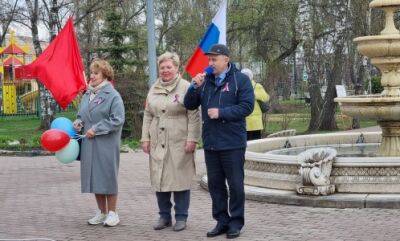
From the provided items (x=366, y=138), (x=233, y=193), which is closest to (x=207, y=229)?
(x=233, y=193)

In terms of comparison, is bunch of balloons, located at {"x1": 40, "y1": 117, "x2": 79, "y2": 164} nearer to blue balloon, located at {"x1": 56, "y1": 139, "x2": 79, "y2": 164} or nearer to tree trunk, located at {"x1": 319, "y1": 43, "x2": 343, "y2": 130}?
blue balloon, located at {"x1": 56, "y1": 139, "x2": 79, "y2": 164}

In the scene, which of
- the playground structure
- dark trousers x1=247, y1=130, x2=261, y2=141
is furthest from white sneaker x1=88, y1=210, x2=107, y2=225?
the playground structure

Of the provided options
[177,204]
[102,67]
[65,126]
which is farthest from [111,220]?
[102,67]

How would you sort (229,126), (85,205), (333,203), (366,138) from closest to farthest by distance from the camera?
1. (229,126)
2. (333,203)
3. (85,205)
4. (366,138)

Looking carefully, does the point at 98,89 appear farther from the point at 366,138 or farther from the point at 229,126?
the point at 366,138

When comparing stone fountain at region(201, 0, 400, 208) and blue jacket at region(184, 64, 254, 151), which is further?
stone fountain at region(201, 0, 400, 208)

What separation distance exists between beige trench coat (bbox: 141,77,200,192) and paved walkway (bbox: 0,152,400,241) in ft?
1.90

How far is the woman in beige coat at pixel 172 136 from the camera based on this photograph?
756 cm

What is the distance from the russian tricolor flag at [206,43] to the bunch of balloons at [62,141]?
1880 millimetres

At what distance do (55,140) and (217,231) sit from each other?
2.11 metres

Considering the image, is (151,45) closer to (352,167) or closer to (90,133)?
(352,167)

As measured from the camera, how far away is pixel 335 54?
85.0 feet

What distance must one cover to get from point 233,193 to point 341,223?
146 centimetres

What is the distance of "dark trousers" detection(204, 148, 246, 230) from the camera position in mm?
7117
